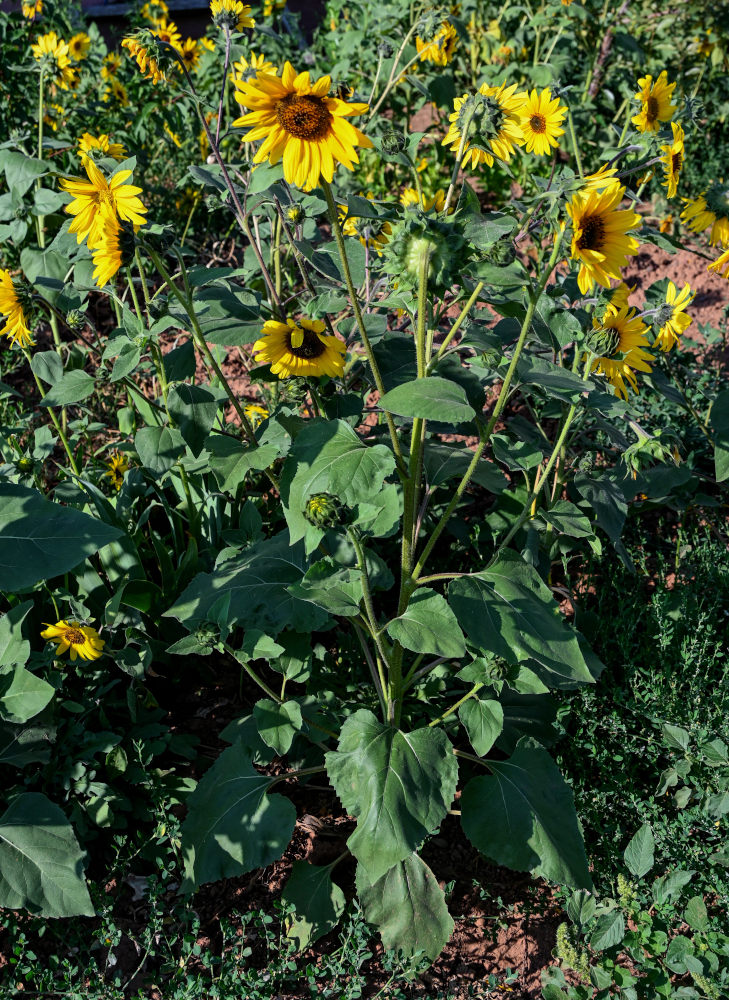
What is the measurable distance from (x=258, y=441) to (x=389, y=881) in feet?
3.74

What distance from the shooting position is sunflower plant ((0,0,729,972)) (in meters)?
1.64

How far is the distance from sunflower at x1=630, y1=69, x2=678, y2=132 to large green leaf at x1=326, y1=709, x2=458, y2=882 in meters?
2.07

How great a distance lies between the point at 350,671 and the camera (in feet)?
8.10

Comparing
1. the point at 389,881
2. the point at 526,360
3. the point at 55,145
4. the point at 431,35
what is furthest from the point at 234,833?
the point at 431,35

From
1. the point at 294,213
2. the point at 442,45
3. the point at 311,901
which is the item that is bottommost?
the point at 311,901

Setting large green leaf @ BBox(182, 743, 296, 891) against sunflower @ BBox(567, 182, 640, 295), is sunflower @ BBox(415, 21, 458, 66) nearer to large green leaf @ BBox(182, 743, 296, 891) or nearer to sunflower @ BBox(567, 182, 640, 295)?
sunflower @ BBox(567, 182, 640, 295)

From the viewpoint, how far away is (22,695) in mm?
2018

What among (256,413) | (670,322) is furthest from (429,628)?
(256,413)

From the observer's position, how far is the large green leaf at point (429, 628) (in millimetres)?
1657

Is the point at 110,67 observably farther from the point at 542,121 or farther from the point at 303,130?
the point at 303,130

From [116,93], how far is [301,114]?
3.44 meters

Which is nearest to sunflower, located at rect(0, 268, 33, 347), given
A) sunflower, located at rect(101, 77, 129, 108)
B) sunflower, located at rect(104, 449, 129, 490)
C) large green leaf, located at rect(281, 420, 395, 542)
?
sunflower, located at rect(104, 449, 129, 490)

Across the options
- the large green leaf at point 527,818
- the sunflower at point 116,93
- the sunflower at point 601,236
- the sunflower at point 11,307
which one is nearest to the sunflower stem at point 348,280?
the sunflower at point 601,236

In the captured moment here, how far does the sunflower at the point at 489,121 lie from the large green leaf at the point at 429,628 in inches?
38.3
